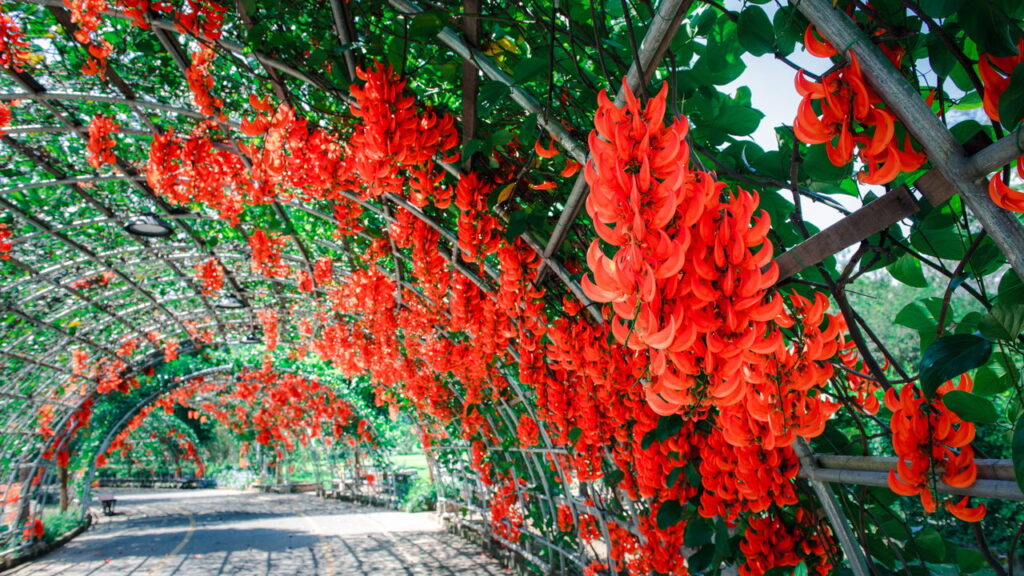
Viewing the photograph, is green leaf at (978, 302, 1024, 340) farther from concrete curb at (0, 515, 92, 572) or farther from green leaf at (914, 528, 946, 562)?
concrete curb at (0, 515, 92, 572)

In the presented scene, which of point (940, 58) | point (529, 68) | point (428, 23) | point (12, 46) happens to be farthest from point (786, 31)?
point (12, 46)

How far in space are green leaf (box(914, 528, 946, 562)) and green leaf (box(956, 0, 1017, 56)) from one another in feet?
3.95

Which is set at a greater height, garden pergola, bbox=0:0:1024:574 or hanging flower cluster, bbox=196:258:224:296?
hanging flower cluster, bbox=196:258:224:296

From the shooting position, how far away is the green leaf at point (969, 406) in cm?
91

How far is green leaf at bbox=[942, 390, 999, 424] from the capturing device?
35.8 inches

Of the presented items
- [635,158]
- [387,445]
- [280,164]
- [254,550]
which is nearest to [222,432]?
[387,445]

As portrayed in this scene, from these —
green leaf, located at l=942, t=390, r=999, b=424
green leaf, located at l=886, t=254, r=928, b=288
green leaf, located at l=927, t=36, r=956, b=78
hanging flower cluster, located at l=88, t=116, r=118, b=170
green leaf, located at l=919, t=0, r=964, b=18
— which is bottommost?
green leaf, located at l=942, t=390, r=999, b=424

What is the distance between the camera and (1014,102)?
63 centimetres

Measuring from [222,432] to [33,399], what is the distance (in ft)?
91.5

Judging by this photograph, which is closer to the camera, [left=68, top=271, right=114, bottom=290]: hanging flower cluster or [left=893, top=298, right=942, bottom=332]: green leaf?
[left=893, top=298, right=942, bottom=332]: green leaf

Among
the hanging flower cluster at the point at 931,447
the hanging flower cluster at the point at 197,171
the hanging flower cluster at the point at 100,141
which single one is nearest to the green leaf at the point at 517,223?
the hanging flower cluster at the point at 931,447

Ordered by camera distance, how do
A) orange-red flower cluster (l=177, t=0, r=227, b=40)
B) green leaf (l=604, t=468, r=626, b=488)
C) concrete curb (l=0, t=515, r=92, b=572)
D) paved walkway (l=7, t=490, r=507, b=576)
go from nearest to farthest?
orange-red flower cluster (l=177, t=0, r=227, b=40), green leaf (l=604, t=468, r=626, b=488), paved walkway (l=7, t=490, r=507, b=576), concrete curb (l=0, t=515, r=92, b=572)

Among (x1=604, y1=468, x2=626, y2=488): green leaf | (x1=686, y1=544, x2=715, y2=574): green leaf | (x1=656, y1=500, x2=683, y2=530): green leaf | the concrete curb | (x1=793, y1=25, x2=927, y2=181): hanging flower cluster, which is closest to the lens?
(x1=793, y1=25, x2=927, y2=181): hanging flower cluster

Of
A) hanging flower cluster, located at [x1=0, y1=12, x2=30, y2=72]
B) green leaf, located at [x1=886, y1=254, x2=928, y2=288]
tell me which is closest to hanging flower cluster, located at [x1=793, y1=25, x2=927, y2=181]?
green leaf, located at [x1=886, y1=254, x2=928, y2=288]
